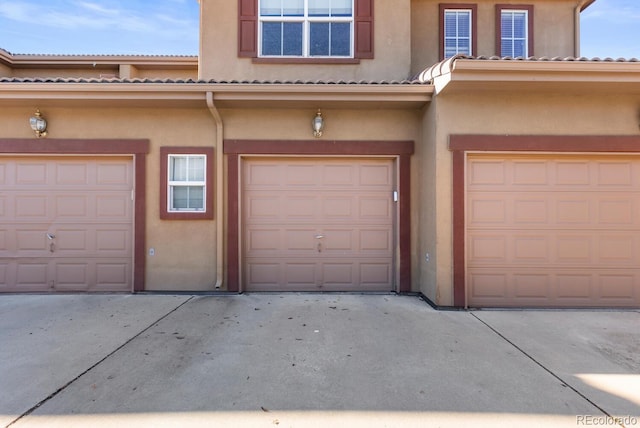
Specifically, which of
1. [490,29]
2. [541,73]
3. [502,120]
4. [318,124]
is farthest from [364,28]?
[541,73]

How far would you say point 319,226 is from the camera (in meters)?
5.93

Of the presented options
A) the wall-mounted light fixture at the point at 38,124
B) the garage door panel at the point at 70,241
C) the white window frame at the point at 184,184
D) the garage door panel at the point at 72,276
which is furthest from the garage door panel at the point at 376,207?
the wall-mounted light fixture at the point at 38,124

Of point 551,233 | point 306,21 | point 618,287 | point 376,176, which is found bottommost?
point 618,287

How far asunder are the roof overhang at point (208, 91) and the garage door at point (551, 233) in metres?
1.62

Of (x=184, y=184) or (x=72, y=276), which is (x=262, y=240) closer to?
(x=184, y=184)

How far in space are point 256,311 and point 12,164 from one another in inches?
→ 201

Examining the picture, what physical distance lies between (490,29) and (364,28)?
2.98 meters

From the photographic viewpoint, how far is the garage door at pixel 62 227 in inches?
229

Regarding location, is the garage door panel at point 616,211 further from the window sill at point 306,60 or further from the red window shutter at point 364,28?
the window sill at point 306,60

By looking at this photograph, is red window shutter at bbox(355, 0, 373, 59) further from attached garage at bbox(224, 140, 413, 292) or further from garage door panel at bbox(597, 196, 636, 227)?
garage door panel at bbox(597, 196, 636, 227)

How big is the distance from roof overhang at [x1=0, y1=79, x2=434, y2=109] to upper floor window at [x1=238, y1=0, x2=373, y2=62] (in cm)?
162

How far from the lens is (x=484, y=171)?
17.2 ft

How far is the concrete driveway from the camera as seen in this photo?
2.58 metres

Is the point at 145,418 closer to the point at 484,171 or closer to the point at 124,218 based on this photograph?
the point at 124,218
